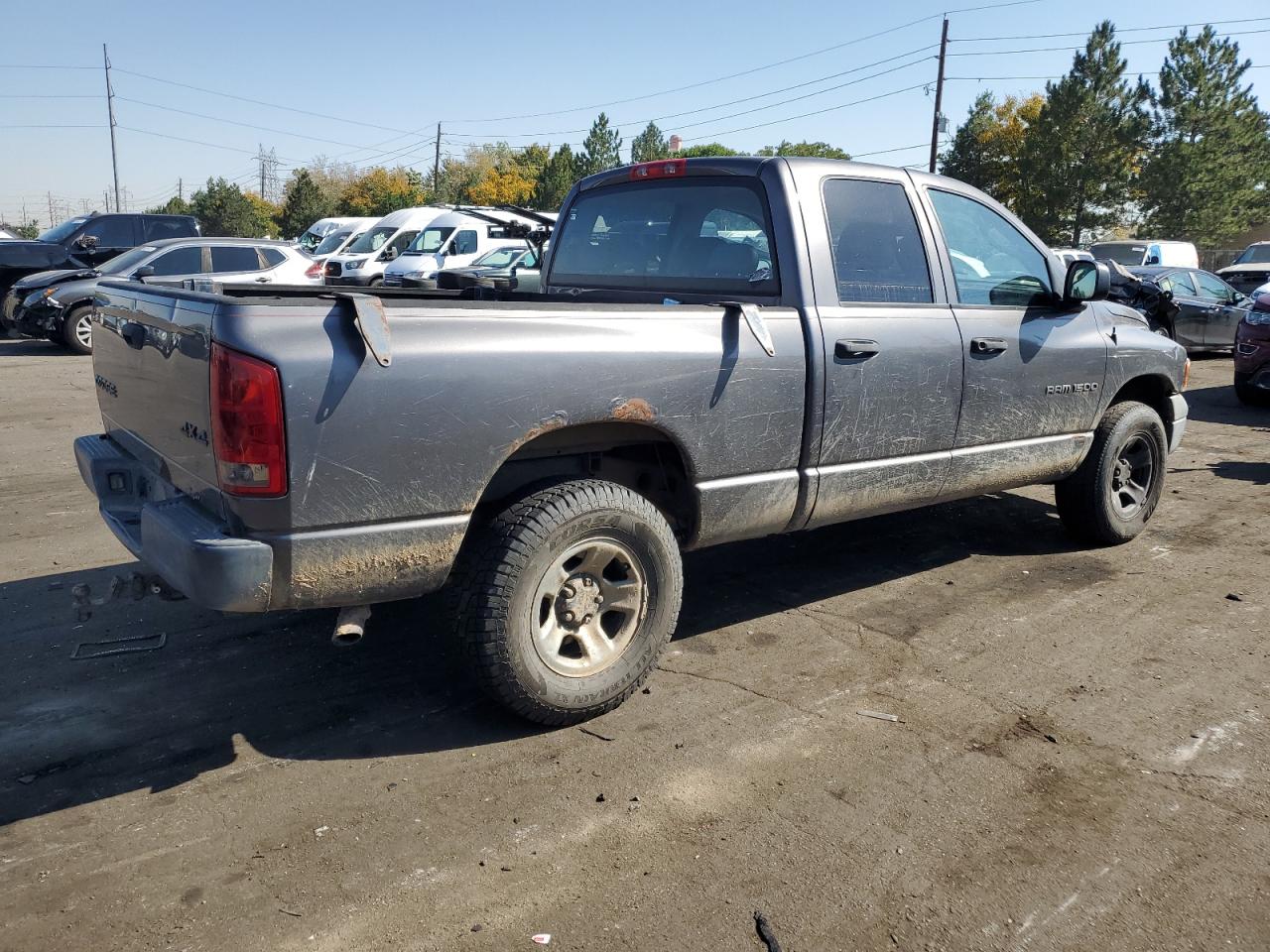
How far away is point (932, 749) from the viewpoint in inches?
136

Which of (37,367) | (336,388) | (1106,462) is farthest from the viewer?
(37,367)

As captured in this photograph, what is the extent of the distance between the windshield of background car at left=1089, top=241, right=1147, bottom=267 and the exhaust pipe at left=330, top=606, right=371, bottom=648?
71.3 ft

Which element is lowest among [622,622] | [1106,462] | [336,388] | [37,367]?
[37,367]

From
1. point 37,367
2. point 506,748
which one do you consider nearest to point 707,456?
point 506,748

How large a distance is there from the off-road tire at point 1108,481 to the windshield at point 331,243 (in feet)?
76.0

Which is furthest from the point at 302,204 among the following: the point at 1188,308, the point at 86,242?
the point at 1188,308

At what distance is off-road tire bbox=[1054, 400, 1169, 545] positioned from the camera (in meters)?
5.45

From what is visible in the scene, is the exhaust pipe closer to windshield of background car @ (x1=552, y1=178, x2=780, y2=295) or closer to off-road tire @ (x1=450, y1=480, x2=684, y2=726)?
off-road tire @ (x1=450, y1=480, x2=684, y2=726)

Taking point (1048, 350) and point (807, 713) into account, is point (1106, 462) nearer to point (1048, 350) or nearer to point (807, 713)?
point (1048, 350)

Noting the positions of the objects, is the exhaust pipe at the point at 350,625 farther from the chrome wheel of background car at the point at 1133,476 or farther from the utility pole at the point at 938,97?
the utility pole at the point at 938,97

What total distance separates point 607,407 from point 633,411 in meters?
0.11

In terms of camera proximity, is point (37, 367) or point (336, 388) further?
point (37, 367)

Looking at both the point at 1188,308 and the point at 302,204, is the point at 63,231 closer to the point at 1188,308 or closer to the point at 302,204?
the point at 1188,308

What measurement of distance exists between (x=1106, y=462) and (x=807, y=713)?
2777 mm
